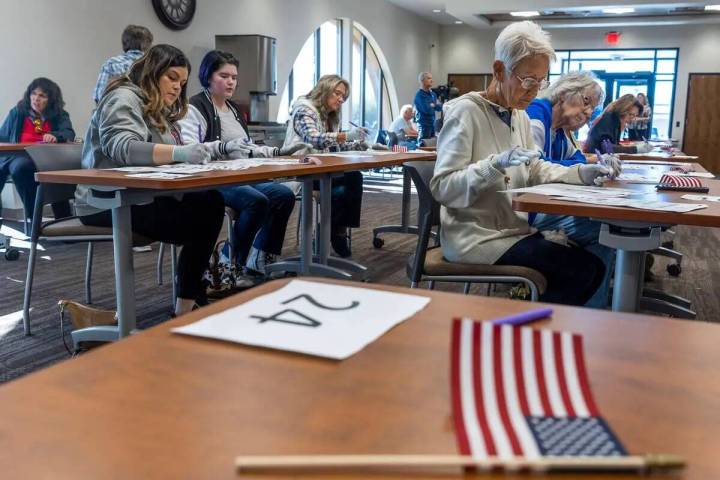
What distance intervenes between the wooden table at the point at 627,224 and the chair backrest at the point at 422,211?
0.34 meters

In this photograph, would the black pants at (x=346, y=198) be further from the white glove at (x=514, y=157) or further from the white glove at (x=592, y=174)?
the white glove at (x=514, y=157)

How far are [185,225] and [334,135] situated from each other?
169 cm

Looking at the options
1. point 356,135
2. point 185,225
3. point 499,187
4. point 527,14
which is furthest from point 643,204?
point 527,14

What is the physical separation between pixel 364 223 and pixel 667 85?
908cm

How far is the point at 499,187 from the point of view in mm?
1939

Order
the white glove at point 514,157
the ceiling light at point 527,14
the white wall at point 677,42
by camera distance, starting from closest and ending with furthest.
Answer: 1. the white glove at point 514,157
2. the ceiling light at point 527,14
3. the white wall at point 677,42

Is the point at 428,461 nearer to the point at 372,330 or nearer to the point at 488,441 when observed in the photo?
the point at 488,441

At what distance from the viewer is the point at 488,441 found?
43 cm

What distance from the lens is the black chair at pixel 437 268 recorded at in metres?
1.84

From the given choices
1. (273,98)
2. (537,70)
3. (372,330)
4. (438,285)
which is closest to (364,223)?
(438,285)

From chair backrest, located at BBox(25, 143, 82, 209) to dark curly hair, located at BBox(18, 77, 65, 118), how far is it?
2633mm

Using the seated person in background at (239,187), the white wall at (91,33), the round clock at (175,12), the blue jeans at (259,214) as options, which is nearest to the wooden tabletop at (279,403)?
the seated person in background at (239,187)

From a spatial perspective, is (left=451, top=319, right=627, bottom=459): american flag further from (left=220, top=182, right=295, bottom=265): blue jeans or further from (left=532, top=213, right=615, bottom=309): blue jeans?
(left=220, top=182, right=295, bottom=265): blue jeans

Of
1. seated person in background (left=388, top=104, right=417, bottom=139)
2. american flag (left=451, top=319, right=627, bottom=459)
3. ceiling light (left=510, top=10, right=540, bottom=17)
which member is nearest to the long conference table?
american flag (left=451, top=319, right=627, bottom=459)
